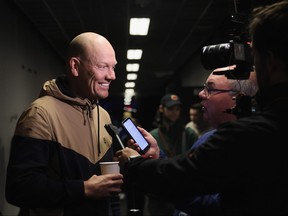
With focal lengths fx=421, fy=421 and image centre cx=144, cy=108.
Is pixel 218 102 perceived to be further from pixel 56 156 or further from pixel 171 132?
pixel 171 132

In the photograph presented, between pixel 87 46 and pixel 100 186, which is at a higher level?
pixel 87 46

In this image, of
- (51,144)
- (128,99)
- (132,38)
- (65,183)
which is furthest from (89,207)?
(128,99)

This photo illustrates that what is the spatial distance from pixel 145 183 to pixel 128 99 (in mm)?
21485

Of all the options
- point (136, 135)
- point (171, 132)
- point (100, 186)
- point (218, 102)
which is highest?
point (218, 102)

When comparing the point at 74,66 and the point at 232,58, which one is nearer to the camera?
the point at 232,58

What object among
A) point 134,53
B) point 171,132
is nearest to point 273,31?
point 171,132

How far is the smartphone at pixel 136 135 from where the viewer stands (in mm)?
2176

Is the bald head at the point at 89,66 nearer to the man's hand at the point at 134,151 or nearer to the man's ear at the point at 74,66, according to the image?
the man's ear at the point at 74,66

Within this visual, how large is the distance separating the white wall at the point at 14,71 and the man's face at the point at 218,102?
7.59 feet

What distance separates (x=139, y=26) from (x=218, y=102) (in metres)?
4.30

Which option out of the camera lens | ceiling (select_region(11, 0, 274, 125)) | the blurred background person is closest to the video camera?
the camera lens

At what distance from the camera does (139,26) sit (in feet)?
21.5

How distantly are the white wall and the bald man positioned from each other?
191 centimetres

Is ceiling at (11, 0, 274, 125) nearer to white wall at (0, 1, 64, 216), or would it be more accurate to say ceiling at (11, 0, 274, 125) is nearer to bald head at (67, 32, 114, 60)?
white wall at (0, 1, 64, 216)
